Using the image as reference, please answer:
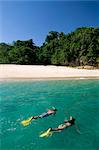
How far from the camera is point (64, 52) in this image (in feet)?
214

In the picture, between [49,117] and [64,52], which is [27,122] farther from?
[64,52]

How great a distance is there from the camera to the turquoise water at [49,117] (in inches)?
508

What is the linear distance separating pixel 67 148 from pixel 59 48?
5942cm

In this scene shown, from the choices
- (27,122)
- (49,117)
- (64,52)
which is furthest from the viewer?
(64,52)

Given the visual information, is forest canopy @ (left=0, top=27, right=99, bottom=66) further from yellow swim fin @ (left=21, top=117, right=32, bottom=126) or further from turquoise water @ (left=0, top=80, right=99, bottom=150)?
yellow swim fin @ (left=21, top=117, right=32, bottom=126)

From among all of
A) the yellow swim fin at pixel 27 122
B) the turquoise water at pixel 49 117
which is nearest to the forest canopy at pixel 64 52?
the turquoise water at pixel 49 117

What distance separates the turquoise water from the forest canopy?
28793mm

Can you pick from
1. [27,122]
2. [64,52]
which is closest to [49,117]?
[27,122]

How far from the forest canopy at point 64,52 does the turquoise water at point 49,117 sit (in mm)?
28793

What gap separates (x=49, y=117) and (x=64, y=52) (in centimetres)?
4880

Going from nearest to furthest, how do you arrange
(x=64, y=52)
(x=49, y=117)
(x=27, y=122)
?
(x=27, y=122) → (x=49, y=117) → (x=64, y=52)

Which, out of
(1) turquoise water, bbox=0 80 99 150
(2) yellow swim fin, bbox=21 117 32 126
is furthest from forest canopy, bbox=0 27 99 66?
(2) yellow swim fin, bbox=21 117 32 126

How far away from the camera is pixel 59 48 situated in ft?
232

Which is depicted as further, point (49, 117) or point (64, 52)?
point (64, 52)
